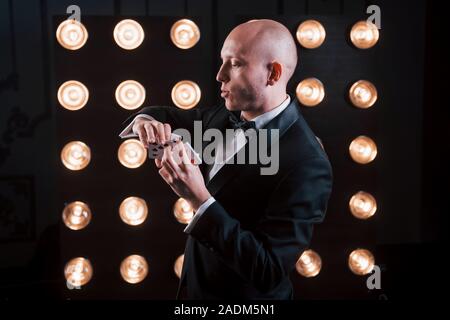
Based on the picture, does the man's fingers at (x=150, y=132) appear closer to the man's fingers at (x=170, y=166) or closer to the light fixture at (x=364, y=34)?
the man's fingers at (x=170, y=166)

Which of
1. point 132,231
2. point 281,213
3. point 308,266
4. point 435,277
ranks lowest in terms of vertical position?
point 435,277

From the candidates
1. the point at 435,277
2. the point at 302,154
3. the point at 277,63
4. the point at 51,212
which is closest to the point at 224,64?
the point at 277,63

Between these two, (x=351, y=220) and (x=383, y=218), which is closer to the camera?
(x=351, y=220)

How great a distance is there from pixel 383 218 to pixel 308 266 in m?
0.62

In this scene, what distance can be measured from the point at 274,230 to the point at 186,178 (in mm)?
279

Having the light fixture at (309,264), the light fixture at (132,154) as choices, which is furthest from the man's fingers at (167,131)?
the light fixture at (309,264)

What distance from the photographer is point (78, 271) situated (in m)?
1.45

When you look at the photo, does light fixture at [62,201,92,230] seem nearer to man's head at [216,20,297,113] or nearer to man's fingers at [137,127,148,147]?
man's fingers at [137,127,148,147]

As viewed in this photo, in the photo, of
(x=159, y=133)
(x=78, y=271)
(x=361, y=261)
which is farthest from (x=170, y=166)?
(x=361, y=261)

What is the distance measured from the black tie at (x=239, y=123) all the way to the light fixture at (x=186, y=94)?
0.14 m

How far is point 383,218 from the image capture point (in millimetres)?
1962
